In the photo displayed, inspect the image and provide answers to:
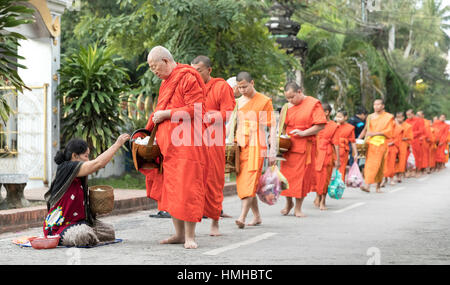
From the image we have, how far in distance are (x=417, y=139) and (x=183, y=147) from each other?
17535 mm

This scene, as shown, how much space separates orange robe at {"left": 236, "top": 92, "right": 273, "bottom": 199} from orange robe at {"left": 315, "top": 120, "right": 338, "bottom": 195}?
9.63ft

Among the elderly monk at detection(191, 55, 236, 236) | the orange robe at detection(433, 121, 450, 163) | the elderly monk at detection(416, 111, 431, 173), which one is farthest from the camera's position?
the orange robe at detection(433, 121, 450, 163)

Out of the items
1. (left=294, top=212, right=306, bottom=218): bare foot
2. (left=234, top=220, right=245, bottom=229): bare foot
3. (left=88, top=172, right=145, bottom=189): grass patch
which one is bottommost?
(left=88, top=172, right=145, bottom=189): grass patch

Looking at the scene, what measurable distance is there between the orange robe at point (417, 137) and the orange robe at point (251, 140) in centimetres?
1486

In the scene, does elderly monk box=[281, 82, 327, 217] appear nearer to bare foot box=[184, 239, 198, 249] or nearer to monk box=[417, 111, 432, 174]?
bare foot box=[184, 239, 198, 249]

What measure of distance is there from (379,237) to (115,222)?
341 centimetres

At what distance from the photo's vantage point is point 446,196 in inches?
547

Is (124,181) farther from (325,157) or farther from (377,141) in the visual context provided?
(377,141)

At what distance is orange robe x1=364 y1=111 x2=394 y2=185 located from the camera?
1463 centimetres

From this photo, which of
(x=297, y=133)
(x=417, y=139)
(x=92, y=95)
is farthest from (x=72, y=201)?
(x=417, y=139)

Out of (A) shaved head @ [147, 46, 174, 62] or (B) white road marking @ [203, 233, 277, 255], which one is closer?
(B) white road marking @ [203, 233, 277, 255]

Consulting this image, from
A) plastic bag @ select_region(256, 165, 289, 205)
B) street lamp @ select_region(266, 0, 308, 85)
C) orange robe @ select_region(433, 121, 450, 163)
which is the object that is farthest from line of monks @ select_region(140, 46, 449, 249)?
orange robe @ select_region(433, 121, 450, 163)
